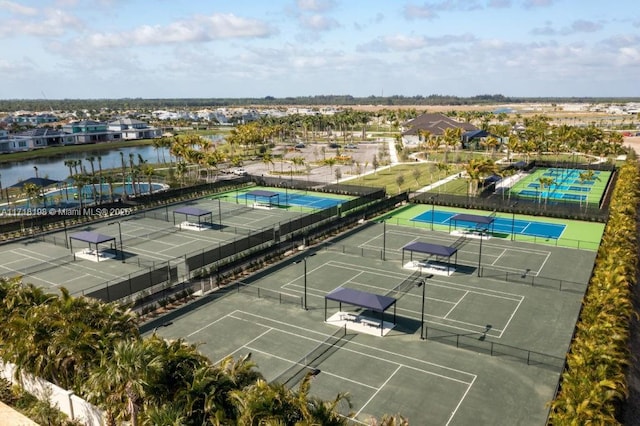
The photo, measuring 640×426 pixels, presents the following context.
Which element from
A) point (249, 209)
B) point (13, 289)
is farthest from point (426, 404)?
point (249, 209)

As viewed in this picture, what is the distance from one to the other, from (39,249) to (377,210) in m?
39.7

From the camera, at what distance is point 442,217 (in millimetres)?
66562

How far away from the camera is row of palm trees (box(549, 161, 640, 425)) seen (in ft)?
64.5

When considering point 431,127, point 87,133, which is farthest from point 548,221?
point 87,133

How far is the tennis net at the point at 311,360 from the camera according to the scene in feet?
88.1

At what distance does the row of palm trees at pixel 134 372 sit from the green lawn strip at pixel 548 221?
126 feet

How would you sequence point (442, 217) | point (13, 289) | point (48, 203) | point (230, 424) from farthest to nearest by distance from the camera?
point (48, 203) → point (442, 217) → point (13, 289) → point (230, 424)

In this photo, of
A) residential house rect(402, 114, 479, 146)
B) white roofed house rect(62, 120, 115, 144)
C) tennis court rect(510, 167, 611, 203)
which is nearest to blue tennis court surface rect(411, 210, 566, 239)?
tennis court rect(510, 167, 611, 203)

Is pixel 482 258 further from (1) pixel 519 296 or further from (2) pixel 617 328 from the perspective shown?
(2) pixel 617 328

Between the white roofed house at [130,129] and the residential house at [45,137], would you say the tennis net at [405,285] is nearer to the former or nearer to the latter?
the residential house at [45,137]

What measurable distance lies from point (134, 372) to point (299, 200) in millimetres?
59681

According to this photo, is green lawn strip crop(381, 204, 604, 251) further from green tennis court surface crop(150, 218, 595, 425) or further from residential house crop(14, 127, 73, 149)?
residential house crop(14, 127, 73, 149)

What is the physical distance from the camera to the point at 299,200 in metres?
77.4

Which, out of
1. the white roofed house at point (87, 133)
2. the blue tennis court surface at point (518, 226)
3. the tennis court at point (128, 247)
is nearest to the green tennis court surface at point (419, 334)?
the blue tennis court surface at point (518, 226)
